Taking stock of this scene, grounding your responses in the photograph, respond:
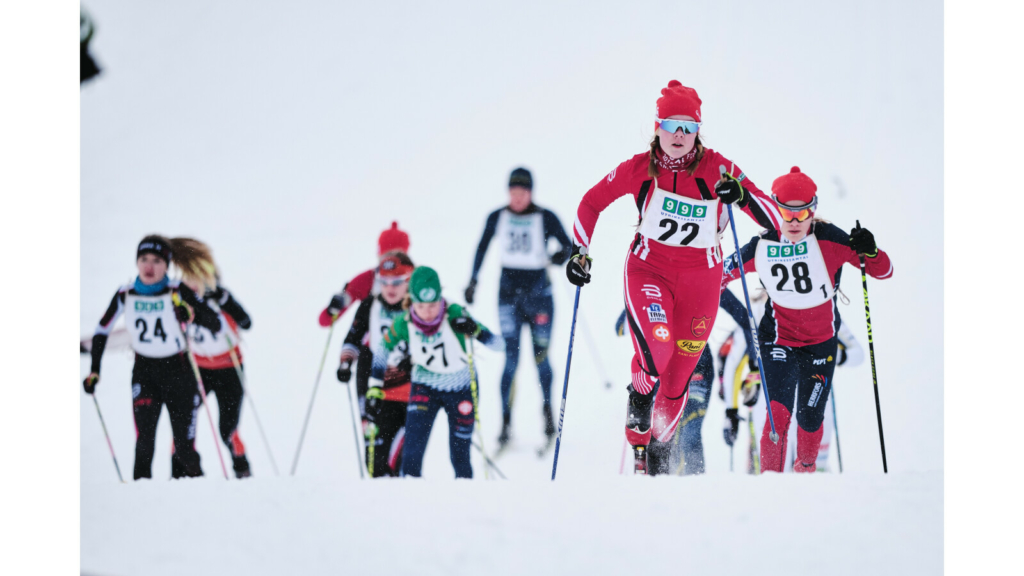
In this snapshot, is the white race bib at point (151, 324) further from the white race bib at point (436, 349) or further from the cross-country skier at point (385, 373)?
the white race bib at point (436, 349)

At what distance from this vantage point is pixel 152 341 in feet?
13.9

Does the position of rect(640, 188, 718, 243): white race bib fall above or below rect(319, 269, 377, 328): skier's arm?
above

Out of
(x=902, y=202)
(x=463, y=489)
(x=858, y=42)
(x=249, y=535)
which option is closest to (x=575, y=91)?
(x=858, y=42)

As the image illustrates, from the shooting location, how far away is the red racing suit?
3.17 m

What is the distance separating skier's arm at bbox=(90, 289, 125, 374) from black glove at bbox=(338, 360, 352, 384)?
1.22 m

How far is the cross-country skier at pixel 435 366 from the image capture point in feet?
12.5

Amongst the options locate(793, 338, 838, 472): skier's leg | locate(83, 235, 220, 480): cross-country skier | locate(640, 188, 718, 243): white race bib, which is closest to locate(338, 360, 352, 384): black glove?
locate(83, 235, 220, 480): cross-country skier

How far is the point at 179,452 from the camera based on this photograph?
4.33 meters

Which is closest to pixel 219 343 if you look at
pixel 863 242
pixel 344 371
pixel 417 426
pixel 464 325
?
pixel 344 371

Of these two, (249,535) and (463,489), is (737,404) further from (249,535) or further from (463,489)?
(249,535)

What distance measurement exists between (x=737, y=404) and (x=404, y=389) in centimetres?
177

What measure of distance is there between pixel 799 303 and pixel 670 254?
808mm

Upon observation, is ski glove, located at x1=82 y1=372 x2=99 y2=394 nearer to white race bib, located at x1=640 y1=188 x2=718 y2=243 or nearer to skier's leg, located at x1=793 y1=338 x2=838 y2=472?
white race bib, located at x1=640 y1=188 x2=718 y2=243

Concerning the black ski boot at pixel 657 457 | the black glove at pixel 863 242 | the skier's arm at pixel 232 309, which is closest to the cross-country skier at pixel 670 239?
the black ski boot at pixel 657 457
